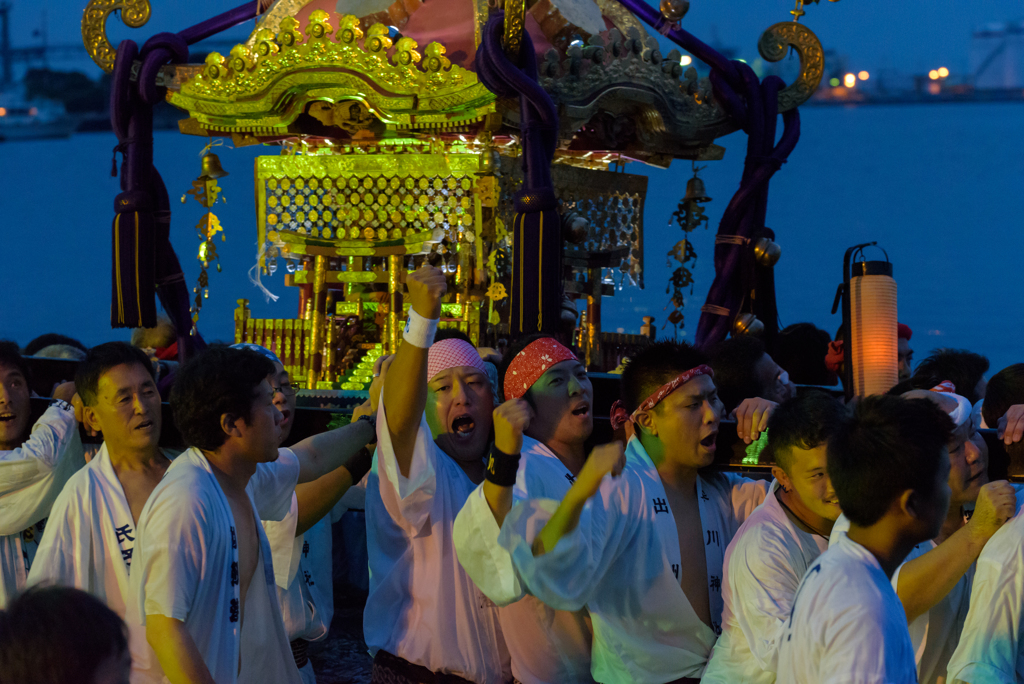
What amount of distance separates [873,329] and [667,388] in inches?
46.1

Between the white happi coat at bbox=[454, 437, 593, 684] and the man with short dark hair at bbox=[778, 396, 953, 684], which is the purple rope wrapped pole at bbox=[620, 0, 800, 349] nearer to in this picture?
the white happi coat at bbox=[454, 437, 593, 684]

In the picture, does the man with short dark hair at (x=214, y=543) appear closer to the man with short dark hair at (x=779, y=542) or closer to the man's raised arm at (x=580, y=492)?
the man's raised arm at (x=580, y=492)

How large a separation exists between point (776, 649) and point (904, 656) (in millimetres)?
366

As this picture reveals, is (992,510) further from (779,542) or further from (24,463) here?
(24,463)

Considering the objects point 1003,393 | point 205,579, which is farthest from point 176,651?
point 1003,393

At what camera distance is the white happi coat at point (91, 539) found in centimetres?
247

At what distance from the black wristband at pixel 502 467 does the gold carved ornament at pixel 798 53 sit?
4.02 metres

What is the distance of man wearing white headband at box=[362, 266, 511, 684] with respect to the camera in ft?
8.38

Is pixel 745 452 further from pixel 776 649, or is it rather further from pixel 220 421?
pixel 220 421

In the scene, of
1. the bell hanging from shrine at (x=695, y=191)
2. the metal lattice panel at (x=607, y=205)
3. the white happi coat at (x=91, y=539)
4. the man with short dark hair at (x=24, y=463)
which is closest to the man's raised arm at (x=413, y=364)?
the white happi coat at (x=91, y=539)

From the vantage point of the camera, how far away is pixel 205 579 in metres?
2.14

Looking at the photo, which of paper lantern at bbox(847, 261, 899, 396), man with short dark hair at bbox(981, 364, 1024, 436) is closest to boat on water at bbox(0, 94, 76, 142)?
paper lantern at bbox(847, 261, 899, 396)

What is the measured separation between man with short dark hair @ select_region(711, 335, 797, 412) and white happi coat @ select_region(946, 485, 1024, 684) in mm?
1227

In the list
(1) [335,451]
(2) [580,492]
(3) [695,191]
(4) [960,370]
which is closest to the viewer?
(2) [580,492]
